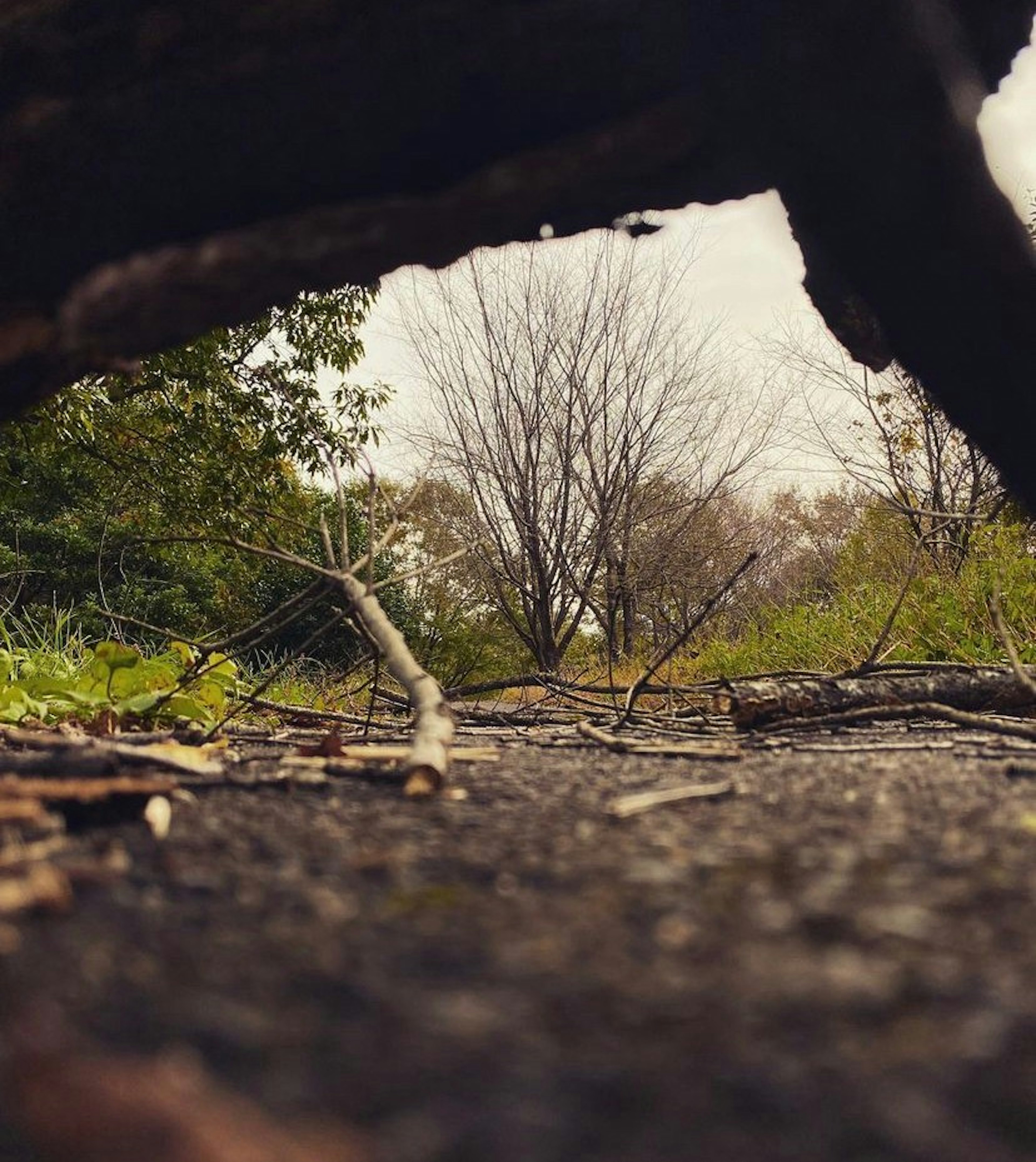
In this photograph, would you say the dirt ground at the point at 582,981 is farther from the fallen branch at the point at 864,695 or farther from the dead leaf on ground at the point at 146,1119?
the fallen branch at the point at 864,695

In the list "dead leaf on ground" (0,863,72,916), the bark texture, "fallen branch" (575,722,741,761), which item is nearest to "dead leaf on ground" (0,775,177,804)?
"dead leaf on ground" (0,863,72,916)

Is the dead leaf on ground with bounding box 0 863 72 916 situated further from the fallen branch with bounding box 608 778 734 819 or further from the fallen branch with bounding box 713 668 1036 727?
the fallen branch with bounding box 713 668 1036 727

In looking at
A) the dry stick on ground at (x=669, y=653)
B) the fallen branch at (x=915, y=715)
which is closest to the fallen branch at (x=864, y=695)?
the fallen branch at (x=915, y=715)

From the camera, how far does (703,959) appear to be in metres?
0.66

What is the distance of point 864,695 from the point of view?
318 cm

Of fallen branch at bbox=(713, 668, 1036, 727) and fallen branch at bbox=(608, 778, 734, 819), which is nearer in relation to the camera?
fallen branch at bbox=(608, 778, 734, 819)

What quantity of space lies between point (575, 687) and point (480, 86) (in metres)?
2.59

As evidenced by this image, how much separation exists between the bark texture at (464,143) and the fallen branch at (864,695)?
1.42 m

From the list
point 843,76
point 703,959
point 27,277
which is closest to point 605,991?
point 703,959

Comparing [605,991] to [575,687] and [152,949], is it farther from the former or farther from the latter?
[575,687]

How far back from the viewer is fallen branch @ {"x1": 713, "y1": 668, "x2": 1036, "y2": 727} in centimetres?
291

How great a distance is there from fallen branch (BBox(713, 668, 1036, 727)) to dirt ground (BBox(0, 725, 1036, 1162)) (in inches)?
71.6

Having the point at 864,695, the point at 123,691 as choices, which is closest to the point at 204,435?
the point at 123,691

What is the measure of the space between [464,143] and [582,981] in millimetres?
1466
